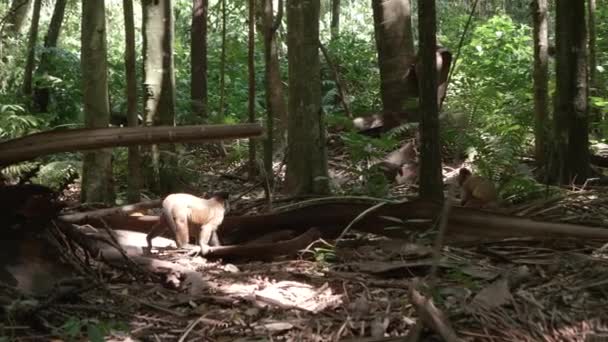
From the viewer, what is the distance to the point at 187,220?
6180mm

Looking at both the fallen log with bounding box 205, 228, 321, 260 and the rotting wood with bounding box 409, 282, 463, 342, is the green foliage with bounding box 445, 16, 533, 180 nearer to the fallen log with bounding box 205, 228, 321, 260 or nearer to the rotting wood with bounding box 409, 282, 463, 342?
the fallen log with bounding box 205, 228, 321, 260

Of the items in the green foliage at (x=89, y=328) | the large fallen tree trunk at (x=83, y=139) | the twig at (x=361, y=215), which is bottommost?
the green foliage at (x=89, y=328)

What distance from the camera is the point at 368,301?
421 cm

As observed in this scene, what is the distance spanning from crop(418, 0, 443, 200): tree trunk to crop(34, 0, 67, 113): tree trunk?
36.0ft

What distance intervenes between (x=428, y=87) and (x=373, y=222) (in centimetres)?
118

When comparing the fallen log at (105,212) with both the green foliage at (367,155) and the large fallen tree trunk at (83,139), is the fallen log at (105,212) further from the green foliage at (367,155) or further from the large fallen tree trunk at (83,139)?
the green foliage at (367,155)

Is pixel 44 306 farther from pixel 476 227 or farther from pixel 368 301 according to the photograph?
pixel 476 227

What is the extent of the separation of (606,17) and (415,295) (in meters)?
15.4

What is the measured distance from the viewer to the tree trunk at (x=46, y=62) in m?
14.8

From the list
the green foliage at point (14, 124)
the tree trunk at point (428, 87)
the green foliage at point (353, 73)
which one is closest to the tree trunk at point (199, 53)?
the green foliage at point (353, 73)

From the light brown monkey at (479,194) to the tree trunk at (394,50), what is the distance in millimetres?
3625

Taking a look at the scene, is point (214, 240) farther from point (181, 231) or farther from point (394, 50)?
point (394, 50)

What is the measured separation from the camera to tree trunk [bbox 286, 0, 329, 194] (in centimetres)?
698

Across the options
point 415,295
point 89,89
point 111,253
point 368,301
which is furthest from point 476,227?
point 89,89
